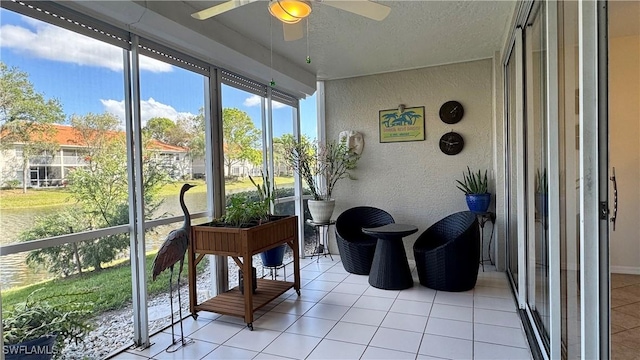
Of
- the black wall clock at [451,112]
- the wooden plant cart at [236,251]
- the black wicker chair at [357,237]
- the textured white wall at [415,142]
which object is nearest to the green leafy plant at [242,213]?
the wooden plant cart at [236,251]

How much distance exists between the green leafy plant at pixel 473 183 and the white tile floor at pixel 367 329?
3.70 feet

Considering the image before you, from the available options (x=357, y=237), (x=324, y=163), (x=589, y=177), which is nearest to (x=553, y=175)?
(x=589, y=177)

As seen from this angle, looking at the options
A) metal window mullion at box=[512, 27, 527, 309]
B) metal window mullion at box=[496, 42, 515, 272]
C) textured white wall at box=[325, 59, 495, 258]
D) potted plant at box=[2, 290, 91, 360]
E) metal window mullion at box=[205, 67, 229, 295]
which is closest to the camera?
potted plant at box=[2, 290, 91, 360]

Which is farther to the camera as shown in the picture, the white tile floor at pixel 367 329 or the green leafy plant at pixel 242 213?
the green leafy plant at pixel 242 213

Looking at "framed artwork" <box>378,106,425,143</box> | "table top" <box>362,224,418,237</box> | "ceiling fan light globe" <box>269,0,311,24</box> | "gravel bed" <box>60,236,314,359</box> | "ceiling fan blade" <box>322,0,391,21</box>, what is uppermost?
"ceiling fan blade" <box>322,0,391,21</box>

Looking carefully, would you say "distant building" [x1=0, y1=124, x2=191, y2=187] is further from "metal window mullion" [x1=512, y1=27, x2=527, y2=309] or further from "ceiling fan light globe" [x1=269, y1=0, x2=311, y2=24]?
"metal window mullion" [x1=512, y1=27, x2=527, y2=309]

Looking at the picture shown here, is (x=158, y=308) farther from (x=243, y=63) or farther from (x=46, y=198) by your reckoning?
(x=243, y=63)

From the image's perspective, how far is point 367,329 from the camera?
286 cm

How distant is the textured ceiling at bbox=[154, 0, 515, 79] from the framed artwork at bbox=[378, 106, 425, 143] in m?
0.62

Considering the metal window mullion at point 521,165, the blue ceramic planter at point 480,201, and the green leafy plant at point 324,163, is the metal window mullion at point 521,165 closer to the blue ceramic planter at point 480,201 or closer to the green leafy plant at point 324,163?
the blue ceramic planter at point 480,201

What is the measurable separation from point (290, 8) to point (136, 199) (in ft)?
6.18

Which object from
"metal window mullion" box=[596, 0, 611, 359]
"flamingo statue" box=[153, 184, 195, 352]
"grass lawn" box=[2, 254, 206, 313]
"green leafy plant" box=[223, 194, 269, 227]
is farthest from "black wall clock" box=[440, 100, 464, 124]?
"grass lawn" box=[2, 254, 206, 313]

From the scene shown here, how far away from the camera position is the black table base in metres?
3.76

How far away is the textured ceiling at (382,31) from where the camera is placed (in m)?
2.92
